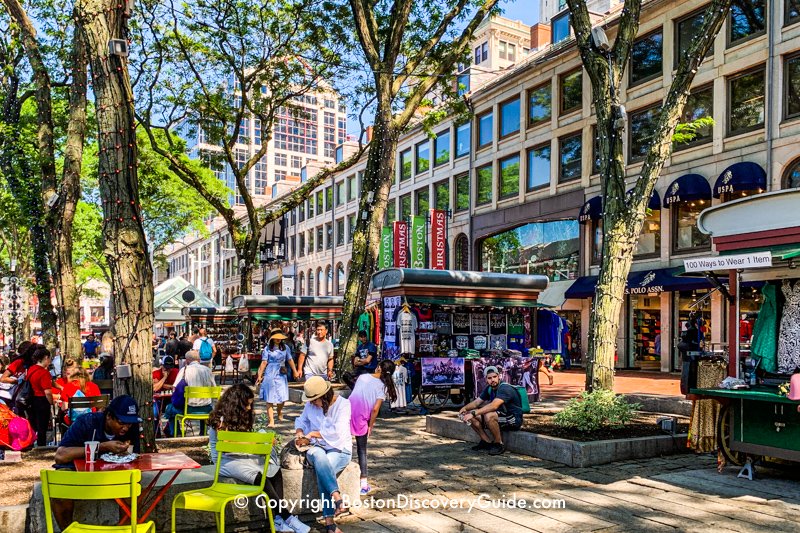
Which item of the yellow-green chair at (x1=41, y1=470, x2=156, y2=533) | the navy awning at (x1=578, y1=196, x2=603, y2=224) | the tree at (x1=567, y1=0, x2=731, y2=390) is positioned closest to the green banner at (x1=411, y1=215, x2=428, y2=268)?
the navy awning at (x1=578, y1=196, x2=603, y2=224)

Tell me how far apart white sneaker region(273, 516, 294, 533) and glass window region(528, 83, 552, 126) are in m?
26.9

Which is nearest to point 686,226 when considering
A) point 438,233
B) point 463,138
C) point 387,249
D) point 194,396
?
point 438,233

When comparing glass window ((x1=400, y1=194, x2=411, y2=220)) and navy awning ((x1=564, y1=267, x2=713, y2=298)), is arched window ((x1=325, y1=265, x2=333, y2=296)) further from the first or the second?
navy awning ((x1=564, y1=267, x2=713, y2=298))

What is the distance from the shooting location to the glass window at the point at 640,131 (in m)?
25.8

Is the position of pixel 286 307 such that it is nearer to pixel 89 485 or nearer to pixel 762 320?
pixel 762 320

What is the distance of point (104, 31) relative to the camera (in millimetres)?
7551

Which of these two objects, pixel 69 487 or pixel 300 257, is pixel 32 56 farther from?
pixel 300 257

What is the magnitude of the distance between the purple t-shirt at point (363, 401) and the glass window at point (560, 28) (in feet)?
88.2

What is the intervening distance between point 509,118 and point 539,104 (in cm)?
238

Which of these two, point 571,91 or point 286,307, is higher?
point 571,91

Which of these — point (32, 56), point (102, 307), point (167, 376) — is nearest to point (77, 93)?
point (32, 56)

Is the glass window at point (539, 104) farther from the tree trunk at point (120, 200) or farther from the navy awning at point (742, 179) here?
the tree trunk at point (120, 200)

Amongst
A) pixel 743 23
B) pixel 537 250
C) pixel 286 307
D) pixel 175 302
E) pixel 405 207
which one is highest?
pixel 743 23

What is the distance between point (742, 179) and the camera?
69.9ft
